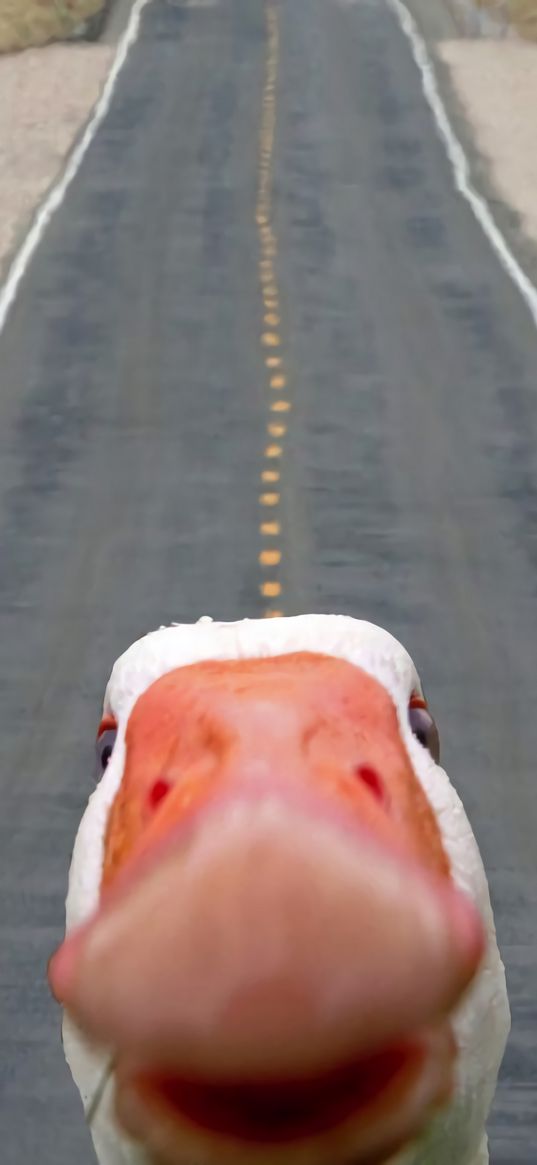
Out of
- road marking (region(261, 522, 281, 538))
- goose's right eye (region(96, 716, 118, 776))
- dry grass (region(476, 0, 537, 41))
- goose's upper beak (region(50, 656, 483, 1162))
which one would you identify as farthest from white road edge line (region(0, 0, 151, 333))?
goose's upper beak (region(50, 656, 483, 1162))

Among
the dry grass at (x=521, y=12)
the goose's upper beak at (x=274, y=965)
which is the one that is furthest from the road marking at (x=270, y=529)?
the dry grass at (x=521, y=12)

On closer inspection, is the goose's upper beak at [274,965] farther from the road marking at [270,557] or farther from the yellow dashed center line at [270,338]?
the road marking at [270,557]

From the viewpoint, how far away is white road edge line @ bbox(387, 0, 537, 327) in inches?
362

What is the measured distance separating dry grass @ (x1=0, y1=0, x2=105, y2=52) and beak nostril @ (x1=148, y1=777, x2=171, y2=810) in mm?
15464

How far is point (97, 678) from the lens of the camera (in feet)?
18.1

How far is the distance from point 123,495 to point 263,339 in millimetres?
2213

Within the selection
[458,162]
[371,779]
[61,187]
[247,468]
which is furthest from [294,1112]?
[458,162]

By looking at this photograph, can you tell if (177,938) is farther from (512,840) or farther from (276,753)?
(512,840)

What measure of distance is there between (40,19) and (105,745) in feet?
50.6

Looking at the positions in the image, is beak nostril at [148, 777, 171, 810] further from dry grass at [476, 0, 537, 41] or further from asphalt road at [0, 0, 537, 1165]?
dry grass at [476, 0, 537, 41]

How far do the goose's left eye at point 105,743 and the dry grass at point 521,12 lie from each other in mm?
15016

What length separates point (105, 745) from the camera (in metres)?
1.76

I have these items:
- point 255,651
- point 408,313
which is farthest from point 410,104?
point 255,651

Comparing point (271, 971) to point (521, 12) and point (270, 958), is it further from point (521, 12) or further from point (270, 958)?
point (521, 12)
